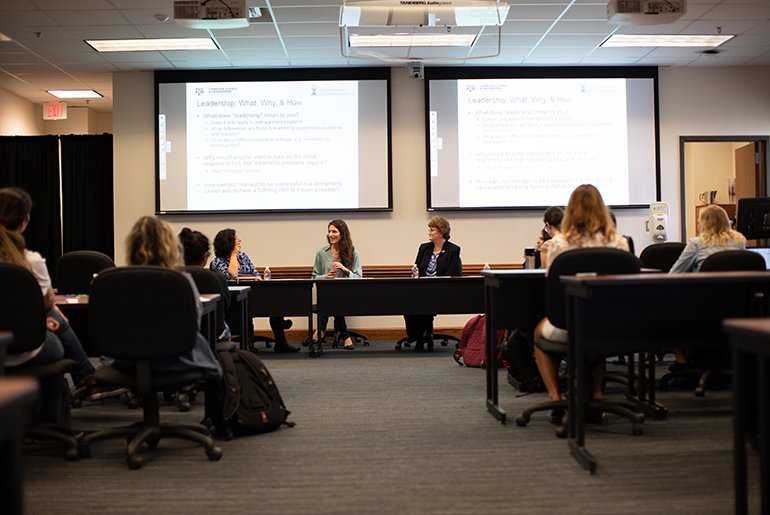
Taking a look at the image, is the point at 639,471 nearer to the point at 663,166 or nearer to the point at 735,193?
the point at 663,166

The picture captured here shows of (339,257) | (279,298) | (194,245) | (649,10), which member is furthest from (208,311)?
(649,10)

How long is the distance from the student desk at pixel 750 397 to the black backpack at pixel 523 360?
178 centimetres

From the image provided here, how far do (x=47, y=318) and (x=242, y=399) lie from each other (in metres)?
0.97

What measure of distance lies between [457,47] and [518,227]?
217cm

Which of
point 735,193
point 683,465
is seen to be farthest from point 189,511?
point 735,193

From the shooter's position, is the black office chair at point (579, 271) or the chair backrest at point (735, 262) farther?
the chair backrest at point (735, 262)

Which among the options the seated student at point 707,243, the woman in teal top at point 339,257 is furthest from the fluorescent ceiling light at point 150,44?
the seated student at point 707,243

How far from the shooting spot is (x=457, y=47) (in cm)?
587

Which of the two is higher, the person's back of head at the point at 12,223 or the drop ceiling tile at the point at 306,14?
the drop ceiling tile at the point at 306,14

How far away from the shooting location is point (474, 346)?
469 cm

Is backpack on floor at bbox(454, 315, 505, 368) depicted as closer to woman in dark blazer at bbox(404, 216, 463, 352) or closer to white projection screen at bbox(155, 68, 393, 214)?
woman in dark blazer at bbox(404, 216, 463, 352)

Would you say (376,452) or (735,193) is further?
(735,193)

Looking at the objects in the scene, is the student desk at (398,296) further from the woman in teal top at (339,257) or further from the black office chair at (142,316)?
the black office chair at (142,316)

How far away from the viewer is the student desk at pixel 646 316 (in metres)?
2.34
